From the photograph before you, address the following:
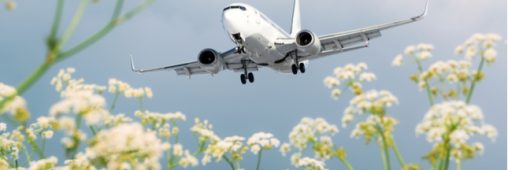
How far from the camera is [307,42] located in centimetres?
4497

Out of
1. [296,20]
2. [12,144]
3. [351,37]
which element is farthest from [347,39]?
[12,144]

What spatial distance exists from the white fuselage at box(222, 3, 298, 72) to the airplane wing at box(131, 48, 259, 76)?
2.13 meters

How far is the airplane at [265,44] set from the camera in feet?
143

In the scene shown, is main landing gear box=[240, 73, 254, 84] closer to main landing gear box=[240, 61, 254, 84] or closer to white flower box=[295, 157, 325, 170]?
main landing gear box=[240, 61, 254, 84]

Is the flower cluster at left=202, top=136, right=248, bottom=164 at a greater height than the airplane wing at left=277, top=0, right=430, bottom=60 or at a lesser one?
lesser

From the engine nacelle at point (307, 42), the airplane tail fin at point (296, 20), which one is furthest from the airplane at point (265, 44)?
the airplane tail fin at point (296, 20)

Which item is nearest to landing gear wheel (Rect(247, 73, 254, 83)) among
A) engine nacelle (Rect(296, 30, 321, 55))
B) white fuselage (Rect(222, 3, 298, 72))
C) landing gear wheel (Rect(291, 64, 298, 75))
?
white fuselage (Rect(222, 3, 298, 72))

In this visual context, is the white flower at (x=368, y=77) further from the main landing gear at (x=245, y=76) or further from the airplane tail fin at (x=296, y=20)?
the airplane tail fin at (x=296, y=20)

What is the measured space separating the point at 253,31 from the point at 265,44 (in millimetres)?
1688

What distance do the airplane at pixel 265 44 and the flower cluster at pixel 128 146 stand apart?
130 ft

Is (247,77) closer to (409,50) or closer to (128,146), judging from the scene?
(409,50)

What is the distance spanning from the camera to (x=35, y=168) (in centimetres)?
554

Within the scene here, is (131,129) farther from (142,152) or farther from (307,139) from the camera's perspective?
(307,139)

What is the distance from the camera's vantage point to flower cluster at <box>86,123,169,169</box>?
263 centimetres
